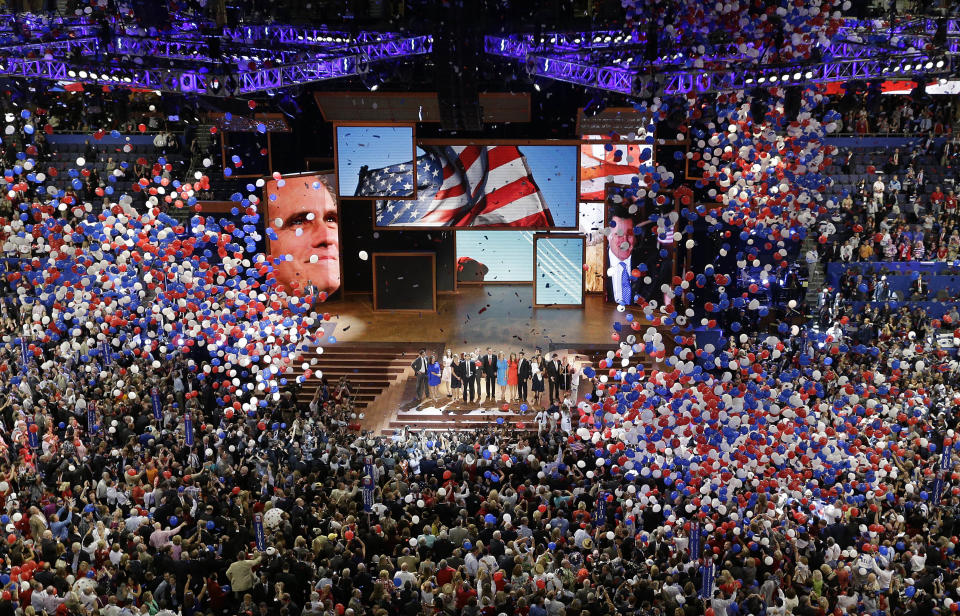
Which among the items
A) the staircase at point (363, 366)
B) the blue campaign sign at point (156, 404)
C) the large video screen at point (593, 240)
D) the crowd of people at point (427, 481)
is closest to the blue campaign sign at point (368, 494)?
the crowd of people at point (427, 481)

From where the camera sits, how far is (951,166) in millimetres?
18219

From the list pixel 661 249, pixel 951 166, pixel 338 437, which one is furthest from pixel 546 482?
pixel 951 166

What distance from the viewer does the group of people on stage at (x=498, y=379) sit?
14.5 metres

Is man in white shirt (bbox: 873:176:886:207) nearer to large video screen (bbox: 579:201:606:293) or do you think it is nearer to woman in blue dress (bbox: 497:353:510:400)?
large video screen (bbox: 579:201:606:293)

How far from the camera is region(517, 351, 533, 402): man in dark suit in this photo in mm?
14430

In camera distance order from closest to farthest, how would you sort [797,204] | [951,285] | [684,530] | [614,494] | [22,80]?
[684,530], [614,494], [797,204], [22,80], [951,285]

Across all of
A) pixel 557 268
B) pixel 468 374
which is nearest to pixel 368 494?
pixel 468 374

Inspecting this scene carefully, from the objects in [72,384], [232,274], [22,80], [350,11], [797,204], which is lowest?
[72,384]

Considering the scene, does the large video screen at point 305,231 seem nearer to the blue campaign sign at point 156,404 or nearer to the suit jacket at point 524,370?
the suit jacket at point 524,370

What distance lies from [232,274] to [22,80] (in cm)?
399

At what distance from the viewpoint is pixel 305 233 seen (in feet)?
60.4

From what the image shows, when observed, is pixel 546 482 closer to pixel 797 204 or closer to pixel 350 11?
pixel 797 204

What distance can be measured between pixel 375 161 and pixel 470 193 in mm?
2063

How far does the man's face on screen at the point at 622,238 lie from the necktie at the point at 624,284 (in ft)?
0.70
